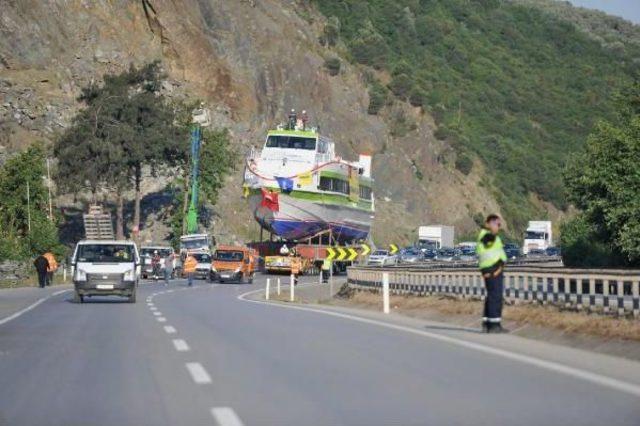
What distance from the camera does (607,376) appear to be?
13203 millimetres

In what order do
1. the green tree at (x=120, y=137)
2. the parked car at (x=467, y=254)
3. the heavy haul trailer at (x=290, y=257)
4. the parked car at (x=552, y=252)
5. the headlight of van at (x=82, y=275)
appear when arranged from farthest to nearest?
the parked car at (x=552, y=252) < the parked car at (x=467, y=254) < the green tree at (x=120, y=137) < the heavy haul trailer at (x=290, y=257) < the headlight of van at (x=82, y=275)

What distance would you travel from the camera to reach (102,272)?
34.8 meters

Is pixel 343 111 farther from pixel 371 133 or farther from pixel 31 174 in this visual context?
pixel 31 174

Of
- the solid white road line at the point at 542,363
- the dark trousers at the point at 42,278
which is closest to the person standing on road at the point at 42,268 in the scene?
the dark trousers at the point at 42,278

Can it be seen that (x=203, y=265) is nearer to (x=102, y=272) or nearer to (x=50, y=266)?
(x=50, y=266)

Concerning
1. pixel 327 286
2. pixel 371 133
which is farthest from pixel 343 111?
pixel 327 286

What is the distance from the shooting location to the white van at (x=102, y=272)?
34875 millimetres

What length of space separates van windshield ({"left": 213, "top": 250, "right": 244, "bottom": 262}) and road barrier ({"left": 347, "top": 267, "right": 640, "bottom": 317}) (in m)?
27.2

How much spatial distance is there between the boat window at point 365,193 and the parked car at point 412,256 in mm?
10821

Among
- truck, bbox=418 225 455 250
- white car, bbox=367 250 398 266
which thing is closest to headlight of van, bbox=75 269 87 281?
white car, bbox=367 250 398 266

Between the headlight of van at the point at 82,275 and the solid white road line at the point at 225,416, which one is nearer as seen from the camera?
the solid white road line at the point at 225,416

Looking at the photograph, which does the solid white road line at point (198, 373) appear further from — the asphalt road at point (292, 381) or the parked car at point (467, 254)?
the parked car at point (467, 254)

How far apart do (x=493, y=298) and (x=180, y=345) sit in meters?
5.10

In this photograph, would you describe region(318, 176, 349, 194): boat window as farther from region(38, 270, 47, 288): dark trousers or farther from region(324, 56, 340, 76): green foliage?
region(324, 56, 340, 76): green foliage
